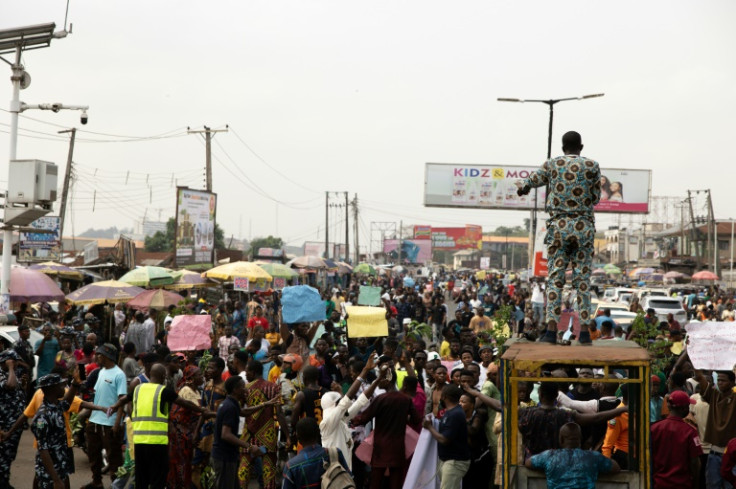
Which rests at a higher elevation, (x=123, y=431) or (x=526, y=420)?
(x=526, y=420)

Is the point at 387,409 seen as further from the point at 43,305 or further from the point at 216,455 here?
the point at 43,305

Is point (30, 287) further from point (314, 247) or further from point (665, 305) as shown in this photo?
point (314, 247)

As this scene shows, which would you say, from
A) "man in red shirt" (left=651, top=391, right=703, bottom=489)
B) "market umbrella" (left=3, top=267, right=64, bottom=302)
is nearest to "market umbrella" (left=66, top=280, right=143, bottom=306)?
→ "market umbrella" (left=3, top=267, right=64, bottom=302)

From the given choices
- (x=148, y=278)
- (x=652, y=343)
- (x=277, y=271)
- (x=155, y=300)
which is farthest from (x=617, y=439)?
(x=277, y=271)

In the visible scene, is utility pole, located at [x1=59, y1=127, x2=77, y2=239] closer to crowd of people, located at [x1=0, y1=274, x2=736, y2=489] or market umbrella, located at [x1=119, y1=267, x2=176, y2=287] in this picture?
market umbrella, located at [x1=119, y1=267, x2=176, y2=287]

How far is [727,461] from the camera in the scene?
698 cm

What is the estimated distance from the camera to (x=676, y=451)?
704 centimetres

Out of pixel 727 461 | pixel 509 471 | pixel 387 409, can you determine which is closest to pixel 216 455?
pixel 387 409

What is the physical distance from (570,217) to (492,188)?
4009cm

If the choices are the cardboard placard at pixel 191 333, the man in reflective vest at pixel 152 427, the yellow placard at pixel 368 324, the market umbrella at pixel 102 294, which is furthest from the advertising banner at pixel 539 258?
the man in reflective vest at pixel 152 427

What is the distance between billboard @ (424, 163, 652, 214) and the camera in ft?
153

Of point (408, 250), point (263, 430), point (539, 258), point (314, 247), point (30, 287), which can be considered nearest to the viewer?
point (263, 430)

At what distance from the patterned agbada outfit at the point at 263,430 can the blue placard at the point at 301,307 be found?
514 centimetres

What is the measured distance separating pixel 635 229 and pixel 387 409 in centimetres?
11502
